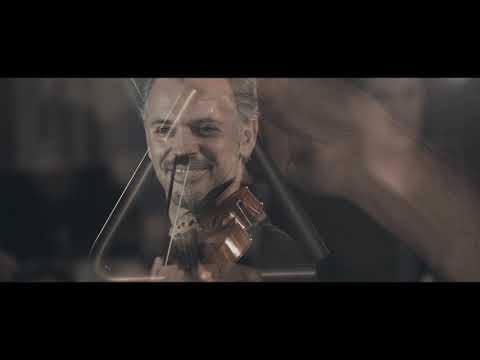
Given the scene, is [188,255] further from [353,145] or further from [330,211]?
[353,145]

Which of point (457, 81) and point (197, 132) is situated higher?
point (457, 81)

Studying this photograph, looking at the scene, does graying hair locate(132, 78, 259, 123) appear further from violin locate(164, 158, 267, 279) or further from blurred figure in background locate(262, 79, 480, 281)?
violin locate(164, 158, 267, 279)

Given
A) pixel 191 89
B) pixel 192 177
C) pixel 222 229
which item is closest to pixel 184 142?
pixel 192 177

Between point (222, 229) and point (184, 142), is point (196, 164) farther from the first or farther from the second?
point (222, 229)

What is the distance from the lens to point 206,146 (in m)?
3.35

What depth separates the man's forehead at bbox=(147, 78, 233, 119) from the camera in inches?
131

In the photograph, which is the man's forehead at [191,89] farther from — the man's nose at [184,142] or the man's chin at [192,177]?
the man's chin at [192,177]

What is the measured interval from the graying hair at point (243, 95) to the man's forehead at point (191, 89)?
0.16ft

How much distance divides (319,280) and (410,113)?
4.16 feet

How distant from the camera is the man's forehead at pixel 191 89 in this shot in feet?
10.9

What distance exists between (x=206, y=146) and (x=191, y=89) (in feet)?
1.27

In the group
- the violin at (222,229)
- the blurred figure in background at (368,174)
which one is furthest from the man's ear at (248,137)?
the violin at (222,229)
